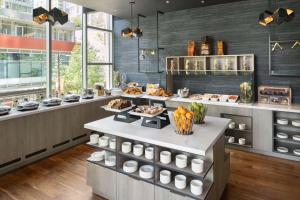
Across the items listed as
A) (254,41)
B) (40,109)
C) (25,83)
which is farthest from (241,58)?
(25,83)

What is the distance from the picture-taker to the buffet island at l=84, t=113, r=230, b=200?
2199mm

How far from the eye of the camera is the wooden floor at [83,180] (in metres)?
2.88

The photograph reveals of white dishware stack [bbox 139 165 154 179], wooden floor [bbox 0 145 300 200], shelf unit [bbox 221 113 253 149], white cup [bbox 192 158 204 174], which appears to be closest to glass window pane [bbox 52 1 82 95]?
wooden floor [bbox 0 145 300 200]

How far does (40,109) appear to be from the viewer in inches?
158

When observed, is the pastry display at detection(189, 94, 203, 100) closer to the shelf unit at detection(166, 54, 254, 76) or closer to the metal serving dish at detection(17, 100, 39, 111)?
the shelf unit at detection(166, 54, 254, 76)

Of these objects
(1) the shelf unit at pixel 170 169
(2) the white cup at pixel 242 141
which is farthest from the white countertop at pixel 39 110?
(2) the white cup at pixel 242 141

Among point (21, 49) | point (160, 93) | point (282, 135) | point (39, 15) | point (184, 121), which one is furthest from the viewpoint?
point (160, 93)

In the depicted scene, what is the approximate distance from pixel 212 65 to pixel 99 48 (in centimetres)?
319

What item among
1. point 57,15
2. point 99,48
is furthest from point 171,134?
point 99,48

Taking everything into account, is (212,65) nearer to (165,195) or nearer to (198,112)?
(198,112)

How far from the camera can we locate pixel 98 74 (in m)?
6.32

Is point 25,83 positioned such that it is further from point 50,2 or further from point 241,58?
point 241,58

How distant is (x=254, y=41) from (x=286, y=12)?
4.27 ft

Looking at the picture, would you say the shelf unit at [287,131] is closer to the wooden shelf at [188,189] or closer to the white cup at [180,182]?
the wooden shelf at [188,189]
